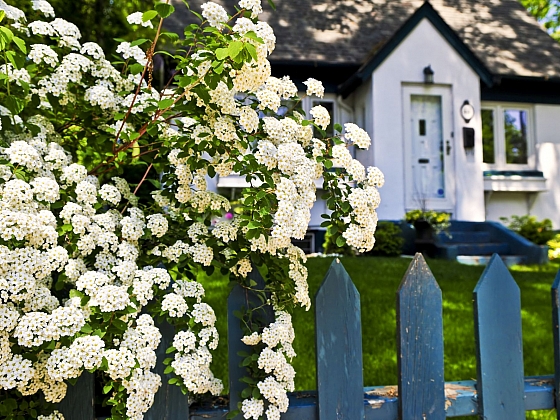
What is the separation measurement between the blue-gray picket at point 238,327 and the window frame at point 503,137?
33.9ft

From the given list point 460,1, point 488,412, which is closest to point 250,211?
point 488,412

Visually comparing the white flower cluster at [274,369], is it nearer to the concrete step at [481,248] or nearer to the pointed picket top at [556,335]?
the pointed picket top at [556,335]

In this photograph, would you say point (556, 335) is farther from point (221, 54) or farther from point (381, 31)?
point (381, 31)

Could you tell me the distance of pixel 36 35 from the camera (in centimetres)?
185

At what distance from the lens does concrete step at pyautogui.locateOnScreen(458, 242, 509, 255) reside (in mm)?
8555

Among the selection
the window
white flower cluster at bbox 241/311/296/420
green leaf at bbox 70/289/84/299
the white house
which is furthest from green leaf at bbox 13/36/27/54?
the window

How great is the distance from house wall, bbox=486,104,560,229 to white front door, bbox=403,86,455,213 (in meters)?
1.45

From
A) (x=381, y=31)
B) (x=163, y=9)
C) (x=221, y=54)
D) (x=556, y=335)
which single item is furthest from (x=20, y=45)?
(x=381, y=31)

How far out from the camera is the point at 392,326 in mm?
3861

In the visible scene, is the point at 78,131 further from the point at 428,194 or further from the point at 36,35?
the point at 428,194

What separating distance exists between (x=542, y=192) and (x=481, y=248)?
3.47 meters

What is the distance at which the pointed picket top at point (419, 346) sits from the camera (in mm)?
1689

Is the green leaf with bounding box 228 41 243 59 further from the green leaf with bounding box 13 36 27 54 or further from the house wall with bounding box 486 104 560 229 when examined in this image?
the house wall with bounding box 486 104 560 229

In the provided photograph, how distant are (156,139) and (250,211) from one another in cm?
62
